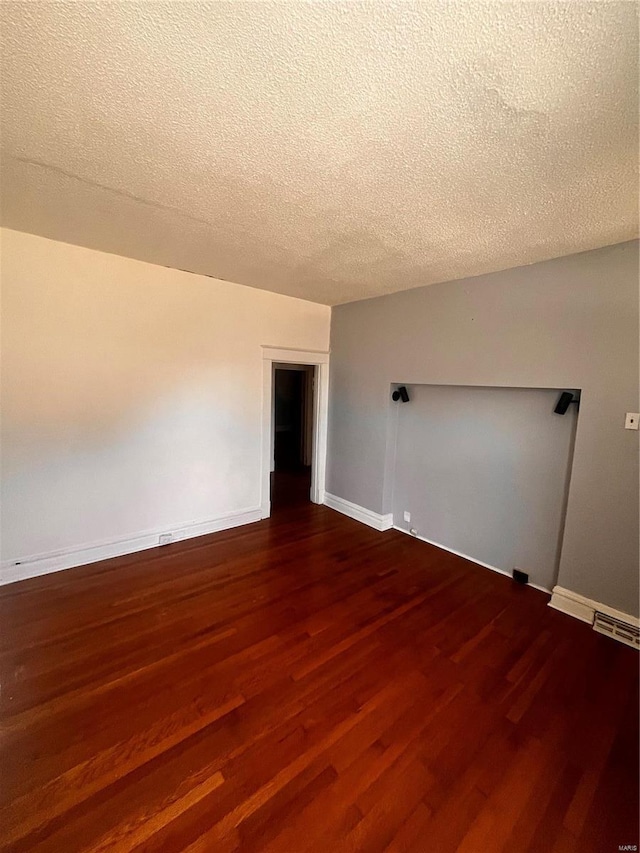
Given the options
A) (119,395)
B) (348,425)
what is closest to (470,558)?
(348,425)

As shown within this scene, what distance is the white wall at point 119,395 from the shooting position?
2.55 meters

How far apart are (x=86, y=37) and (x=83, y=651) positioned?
2.71 metres

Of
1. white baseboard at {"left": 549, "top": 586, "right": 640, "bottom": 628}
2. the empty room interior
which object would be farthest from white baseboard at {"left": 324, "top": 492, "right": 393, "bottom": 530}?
white baseboard at {"left": 549, "top": 586, "right": 640, "bottom": 628}

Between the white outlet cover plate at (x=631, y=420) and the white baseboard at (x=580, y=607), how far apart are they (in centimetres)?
120

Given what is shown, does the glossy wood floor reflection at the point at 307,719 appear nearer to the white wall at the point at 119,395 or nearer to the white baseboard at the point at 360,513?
the white wall at the point at 119,395

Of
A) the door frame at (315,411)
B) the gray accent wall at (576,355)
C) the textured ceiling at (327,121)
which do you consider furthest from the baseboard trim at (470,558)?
the textured ceiling at (327,121)

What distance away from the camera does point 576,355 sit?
239 cm

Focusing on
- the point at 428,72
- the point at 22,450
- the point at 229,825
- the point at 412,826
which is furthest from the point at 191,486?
the point at 428,72

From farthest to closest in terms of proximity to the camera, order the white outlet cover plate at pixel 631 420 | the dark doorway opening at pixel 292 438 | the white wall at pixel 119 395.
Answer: the dark doorway opening at pixel 292 438 < the white wall at pixel 119 395 < the white outlet cover plate at pixel 631 420

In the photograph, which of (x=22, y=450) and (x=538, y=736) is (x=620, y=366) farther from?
(x=22, y=450)

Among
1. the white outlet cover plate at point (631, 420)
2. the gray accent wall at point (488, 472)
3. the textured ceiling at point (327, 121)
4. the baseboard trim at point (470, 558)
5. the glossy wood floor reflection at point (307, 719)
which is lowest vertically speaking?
the glossy wood floor reflection at point (307, 719)

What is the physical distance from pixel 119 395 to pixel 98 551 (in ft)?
4.44

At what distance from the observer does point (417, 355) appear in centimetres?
337

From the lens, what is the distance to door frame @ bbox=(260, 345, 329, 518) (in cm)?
381
